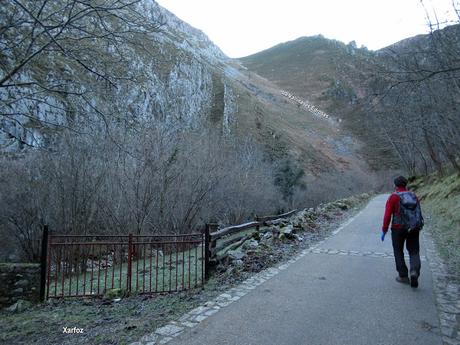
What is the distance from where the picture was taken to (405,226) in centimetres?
610

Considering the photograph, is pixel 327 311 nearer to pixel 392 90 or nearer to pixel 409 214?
pixel 409 214

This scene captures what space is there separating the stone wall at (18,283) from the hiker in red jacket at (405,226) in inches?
297

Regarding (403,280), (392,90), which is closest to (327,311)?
(403,280)

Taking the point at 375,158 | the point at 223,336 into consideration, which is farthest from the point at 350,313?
the point at 375,158

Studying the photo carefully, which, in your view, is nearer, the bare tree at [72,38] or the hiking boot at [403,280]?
the bare tree at [72,38]

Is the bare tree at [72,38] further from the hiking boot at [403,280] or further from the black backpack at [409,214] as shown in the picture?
the hiking boot at [403,280]

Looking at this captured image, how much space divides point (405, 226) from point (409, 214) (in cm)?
22

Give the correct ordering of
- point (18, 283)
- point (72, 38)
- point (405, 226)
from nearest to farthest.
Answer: point (72, 38)
point (405, 226)
point (18, 283)

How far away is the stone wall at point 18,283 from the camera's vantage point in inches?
305

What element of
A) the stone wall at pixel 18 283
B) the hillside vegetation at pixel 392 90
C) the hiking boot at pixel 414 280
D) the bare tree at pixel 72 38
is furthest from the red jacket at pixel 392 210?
the stone wall at pixel 18 283

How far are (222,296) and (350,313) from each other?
2.04 metres

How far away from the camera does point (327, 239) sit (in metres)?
11.4

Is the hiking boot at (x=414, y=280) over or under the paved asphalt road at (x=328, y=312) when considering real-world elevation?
over

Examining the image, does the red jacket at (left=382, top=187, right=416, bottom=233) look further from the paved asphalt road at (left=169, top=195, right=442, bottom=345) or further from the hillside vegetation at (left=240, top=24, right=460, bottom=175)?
the hillside vegetation at (left=240, top=24, right=460, bottom=175)
